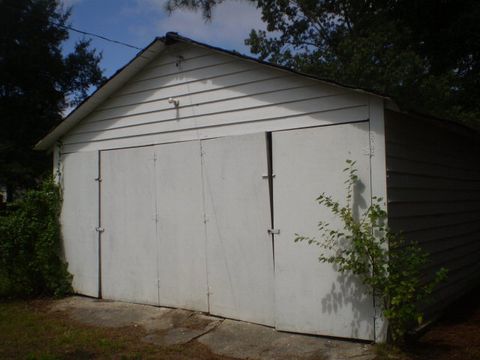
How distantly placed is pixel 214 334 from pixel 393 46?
15.0 meters

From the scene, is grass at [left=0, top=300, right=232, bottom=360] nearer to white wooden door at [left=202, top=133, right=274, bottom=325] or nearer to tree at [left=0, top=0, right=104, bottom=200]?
white wooden door at [left=202, top=133, right=274, bottom=325]

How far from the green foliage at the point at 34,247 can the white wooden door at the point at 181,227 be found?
2.33 metres

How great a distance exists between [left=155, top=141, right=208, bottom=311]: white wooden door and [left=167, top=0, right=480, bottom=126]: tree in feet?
7.03

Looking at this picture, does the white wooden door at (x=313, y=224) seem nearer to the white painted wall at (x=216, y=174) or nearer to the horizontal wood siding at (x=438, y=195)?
the white painted wall at (x=216, y=174)

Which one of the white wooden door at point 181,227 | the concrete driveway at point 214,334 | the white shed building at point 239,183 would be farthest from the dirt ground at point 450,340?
the white wooden door at point 181,227

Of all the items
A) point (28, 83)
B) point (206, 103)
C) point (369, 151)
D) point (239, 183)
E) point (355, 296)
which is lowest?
point (355, 296)

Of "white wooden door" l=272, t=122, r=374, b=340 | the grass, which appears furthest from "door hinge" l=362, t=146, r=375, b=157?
the grass

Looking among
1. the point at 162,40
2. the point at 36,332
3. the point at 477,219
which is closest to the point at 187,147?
the point at 162,40

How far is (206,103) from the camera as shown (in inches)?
248

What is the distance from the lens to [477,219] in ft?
25.9

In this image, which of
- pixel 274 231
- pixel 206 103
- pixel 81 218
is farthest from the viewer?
pixel 81 218

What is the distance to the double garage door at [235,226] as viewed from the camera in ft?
16.6

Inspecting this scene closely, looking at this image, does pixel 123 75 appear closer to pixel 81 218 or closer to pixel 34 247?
pixel 81 218

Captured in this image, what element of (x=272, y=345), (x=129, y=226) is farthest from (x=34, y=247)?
(x=272, y=345)
